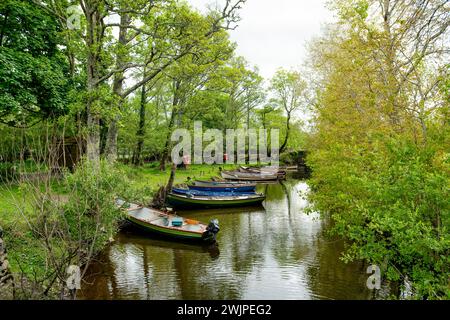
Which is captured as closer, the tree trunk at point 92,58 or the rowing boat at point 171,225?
the tree trunk at point 92,58

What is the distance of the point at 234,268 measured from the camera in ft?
40.0

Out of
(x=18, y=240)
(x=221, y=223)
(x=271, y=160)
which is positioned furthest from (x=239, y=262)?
(x=271, y=160)

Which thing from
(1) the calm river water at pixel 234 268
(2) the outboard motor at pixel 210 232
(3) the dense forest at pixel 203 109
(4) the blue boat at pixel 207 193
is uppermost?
(3) the dense forest at pixel 203 109

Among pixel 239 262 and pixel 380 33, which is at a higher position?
pixel 380 33

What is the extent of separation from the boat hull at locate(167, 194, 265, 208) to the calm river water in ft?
14.9

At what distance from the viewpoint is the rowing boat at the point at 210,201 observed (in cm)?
2188

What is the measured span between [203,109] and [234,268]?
57.8 feet

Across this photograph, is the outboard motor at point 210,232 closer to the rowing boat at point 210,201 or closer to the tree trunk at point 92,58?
the tree trunk at point 92,58

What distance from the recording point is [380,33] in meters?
9.20

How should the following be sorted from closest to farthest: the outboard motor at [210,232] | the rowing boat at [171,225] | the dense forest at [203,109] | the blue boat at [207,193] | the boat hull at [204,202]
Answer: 1. the dense forest at [203,109]
2. the outboard motor at [210,232]
3. the rowing boat at [171,225]
4. the boat hull at [204,202]
5. the blue boat at [207,193]

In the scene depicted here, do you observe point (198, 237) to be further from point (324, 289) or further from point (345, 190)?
point (345, 190)

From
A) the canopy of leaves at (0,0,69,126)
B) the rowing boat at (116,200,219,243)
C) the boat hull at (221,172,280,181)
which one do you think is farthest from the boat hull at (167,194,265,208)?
the boat hull at (221,172,280,181)

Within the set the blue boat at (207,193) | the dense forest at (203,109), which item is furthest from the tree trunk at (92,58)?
the blue boat at (207,193)
